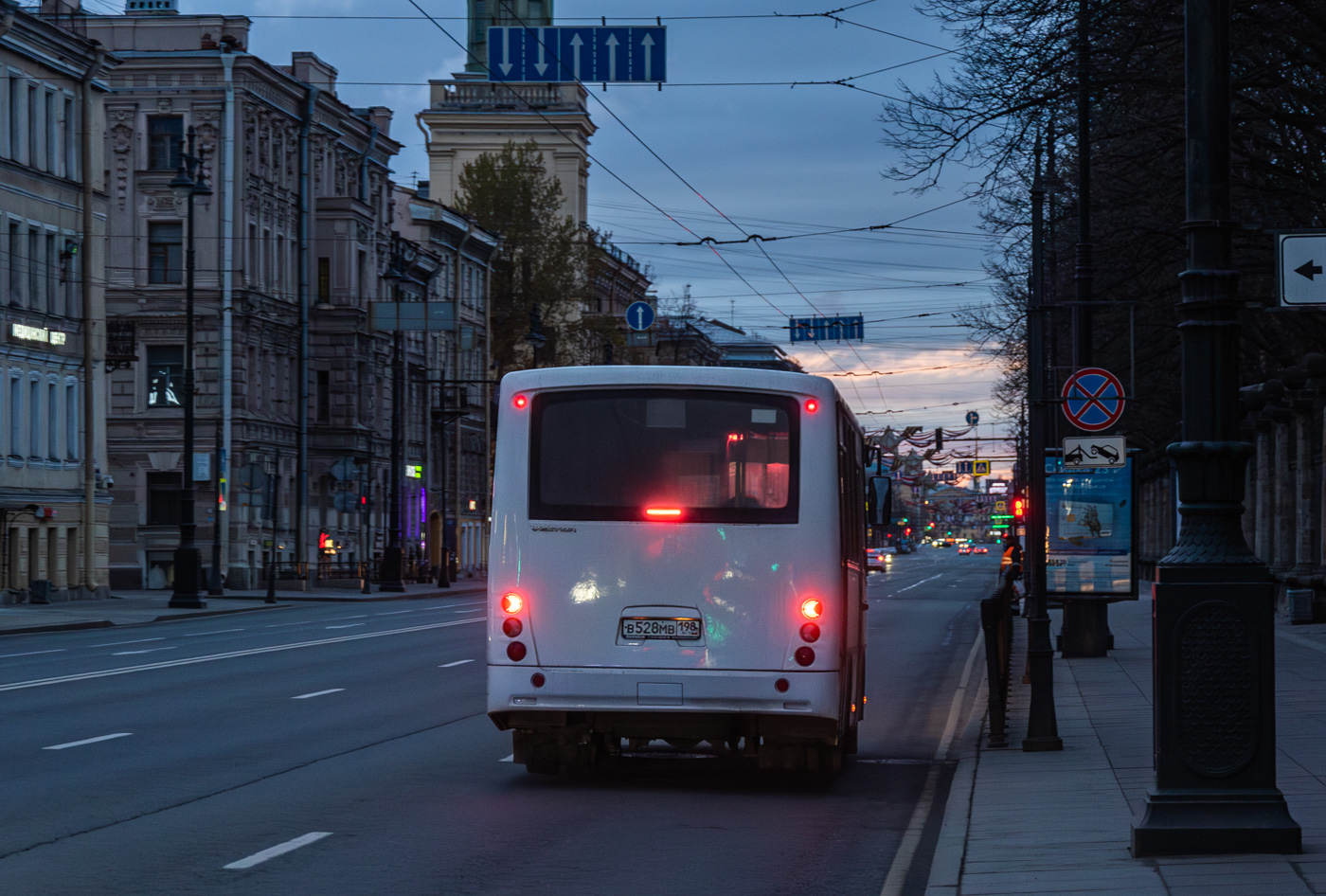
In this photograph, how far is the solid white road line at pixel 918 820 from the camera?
9664mm

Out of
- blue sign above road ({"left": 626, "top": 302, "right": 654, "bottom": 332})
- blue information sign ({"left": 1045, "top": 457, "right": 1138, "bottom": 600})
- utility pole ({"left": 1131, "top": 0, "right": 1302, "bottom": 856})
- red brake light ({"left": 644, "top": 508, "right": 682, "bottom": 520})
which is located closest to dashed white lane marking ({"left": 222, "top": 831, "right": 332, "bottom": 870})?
red brake light ({"left": 644, "top": 508, "right": 682, "bottom": 520})

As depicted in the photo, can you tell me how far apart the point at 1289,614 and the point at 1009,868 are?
1159 inches

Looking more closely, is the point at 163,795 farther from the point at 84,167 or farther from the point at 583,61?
the point at 84,167

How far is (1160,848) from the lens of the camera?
921 centimetres

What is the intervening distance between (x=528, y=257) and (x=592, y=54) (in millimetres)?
59668

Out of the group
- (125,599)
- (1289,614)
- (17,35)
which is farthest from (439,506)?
(1289,614)

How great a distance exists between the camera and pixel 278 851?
10133mm

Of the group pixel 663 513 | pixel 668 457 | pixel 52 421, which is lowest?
pixel 663 513

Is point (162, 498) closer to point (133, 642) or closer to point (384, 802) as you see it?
point (133, 642)

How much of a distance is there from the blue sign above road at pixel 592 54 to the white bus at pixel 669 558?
45.1 feet

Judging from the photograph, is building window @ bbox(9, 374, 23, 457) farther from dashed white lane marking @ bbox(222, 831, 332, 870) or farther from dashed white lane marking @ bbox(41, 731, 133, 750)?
dashed white lane marking @ bbox(222, 831, 332, 870)

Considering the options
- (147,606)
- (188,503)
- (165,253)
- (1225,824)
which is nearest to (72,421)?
Answer: (147,606)

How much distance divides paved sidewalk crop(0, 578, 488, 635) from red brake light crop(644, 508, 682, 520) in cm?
2529

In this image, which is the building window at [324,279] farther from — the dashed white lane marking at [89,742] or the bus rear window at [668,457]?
the bus rear window at [668,457]
